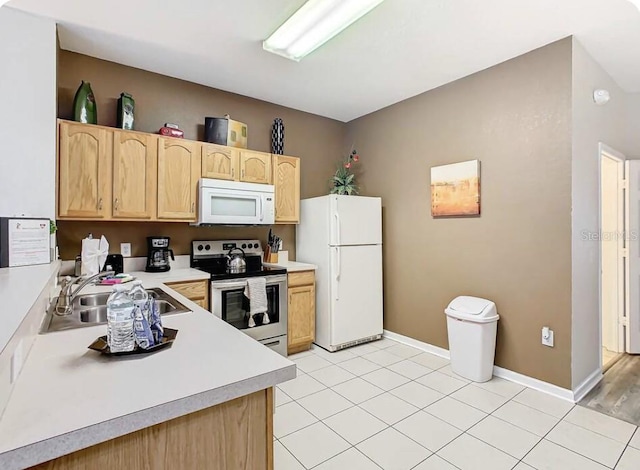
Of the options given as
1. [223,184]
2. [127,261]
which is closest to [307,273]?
[223,184]

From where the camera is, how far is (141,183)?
2756 millimetres

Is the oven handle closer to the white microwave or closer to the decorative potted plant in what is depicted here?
the white microwave

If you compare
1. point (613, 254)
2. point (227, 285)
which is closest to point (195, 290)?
point (227, 285)

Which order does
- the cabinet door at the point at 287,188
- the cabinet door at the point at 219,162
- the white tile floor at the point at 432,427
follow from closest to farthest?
the white tile floor at the point at 432,427 → the cabinet door at the point at 219,162 → the cabinet door at the point at 287,188

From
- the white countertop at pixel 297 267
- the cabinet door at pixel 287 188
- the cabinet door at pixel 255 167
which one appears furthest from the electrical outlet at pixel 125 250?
the cabinet door at pixel 287 188

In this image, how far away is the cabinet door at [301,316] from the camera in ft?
11.0

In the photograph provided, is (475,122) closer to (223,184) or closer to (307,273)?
(307,273)

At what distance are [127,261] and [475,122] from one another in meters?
3.34

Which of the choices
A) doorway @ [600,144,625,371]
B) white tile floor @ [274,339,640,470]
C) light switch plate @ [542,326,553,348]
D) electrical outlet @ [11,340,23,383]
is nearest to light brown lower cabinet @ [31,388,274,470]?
electrical outlet @ [11,340,23,383]

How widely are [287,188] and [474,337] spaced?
89.6 inches

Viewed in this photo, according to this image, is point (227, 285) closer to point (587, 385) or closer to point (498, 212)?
point (498, 212)

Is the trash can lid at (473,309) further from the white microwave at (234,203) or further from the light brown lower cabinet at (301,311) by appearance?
the white microwave at (234,203)

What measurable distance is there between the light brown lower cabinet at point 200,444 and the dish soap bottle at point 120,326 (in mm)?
337

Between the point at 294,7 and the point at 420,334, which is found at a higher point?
the point at 294,7
